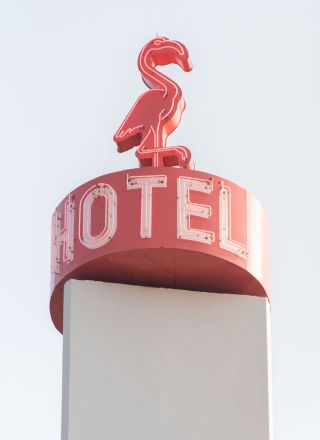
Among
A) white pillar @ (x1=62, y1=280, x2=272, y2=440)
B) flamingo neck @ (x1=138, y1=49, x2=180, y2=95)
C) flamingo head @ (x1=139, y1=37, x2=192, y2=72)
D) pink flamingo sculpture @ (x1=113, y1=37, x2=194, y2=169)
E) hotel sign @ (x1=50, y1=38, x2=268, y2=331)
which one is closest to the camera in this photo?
white pillar @ (x1=62, y1=280, x2=272, y2=440)

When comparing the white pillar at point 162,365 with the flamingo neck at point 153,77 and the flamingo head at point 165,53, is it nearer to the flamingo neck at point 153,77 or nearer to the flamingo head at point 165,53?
the flamingo neck at point 153,77

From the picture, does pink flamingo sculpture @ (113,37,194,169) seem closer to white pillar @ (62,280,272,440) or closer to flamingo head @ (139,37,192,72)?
flamingo head @ (139,37,192,72)

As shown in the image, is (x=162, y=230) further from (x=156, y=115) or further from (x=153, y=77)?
Answer: (x=153, y=77)

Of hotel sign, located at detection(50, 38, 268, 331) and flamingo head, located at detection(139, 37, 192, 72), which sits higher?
flamingo head, located at detection(139, 37, 192, 72)

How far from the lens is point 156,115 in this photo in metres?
36.3

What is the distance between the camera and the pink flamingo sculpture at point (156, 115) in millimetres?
35625

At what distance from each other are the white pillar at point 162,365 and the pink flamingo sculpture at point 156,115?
7.60 ft

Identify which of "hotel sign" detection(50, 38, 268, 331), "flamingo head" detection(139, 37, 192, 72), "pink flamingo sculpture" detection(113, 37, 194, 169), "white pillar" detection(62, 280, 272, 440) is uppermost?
"flamingo head" detection(139, 37, 192, 72)

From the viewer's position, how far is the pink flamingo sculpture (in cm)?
3562

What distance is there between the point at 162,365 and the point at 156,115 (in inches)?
181

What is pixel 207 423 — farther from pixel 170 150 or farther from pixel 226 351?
pixel 170 150

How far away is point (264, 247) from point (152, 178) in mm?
2494

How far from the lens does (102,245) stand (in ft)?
113

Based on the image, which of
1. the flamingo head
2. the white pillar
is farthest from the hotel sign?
the flamingo head
